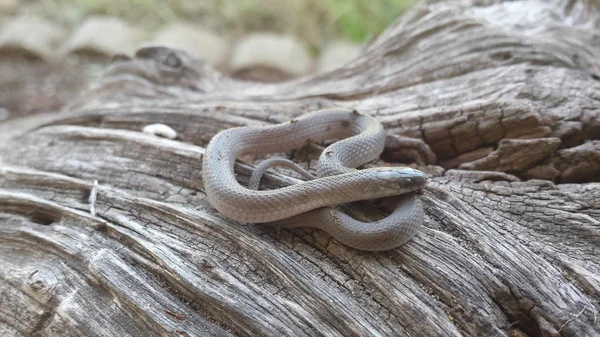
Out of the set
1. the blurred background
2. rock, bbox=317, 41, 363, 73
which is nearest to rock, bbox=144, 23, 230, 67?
the blurred background

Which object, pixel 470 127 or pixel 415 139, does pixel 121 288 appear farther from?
pixel 470 127

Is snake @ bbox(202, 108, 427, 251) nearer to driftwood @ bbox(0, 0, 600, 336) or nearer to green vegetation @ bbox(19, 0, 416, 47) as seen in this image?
driftwood @ bbox(0, 0, 600, 336)

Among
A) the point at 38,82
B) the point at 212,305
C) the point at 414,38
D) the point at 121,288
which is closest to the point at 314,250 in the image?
the point at 212,305

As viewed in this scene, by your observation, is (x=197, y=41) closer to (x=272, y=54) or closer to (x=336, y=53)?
(x=272, y=54)

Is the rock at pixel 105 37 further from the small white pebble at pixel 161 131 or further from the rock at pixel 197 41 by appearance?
the small white pebble at pixel 161 131

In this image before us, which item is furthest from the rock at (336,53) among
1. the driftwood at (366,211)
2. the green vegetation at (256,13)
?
the driftwood at (366,211)

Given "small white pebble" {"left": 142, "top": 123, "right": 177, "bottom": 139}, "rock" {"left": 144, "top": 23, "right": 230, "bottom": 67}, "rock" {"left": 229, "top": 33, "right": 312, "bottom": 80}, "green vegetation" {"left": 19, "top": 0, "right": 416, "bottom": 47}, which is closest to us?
"small white pebble" {"left": 142, "top": 123, "right": 177, "bottom": 139}

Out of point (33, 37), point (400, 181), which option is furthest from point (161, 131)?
point (33, 37)
